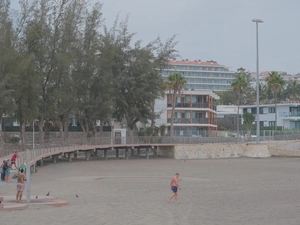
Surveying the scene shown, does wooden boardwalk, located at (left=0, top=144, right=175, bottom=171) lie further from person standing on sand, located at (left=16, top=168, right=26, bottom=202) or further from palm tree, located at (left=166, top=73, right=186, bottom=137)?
person standing on sand, located at (left=16, top=168, right=26, bottom=202)

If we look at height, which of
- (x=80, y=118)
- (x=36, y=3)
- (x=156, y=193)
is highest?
(x=36, y=3)

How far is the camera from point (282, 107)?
103188 mm

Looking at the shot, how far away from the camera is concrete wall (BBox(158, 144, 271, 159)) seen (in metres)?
67.9

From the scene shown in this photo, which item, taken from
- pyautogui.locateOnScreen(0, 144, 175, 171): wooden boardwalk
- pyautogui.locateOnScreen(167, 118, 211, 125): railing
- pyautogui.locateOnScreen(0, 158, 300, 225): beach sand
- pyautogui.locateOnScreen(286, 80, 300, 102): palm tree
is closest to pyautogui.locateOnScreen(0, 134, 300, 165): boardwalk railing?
pyautogui.locateOnScreen(0, 144, 175, 171): wooden boardwalk

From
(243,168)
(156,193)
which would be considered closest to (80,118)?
(243,168)

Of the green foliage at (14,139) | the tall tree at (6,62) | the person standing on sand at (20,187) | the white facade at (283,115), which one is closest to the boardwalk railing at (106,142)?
the tall tree at (6,62)

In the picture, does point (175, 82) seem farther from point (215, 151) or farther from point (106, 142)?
point (106, 142)

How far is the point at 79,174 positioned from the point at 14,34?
62.3ft

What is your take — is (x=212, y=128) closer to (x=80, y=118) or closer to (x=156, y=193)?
(x=80, y=118)

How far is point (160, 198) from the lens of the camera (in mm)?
28812

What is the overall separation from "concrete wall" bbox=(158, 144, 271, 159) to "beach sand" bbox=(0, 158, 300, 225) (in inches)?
801

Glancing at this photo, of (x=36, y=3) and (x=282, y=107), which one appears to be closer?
(x=36, y=3)

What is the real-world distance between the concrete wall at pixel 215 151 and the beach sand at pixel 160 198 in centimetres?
2035

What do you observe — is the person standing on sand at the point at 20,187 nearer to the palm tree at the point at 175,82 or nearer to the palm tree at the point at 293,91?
the palm tree at the point at 175,82
